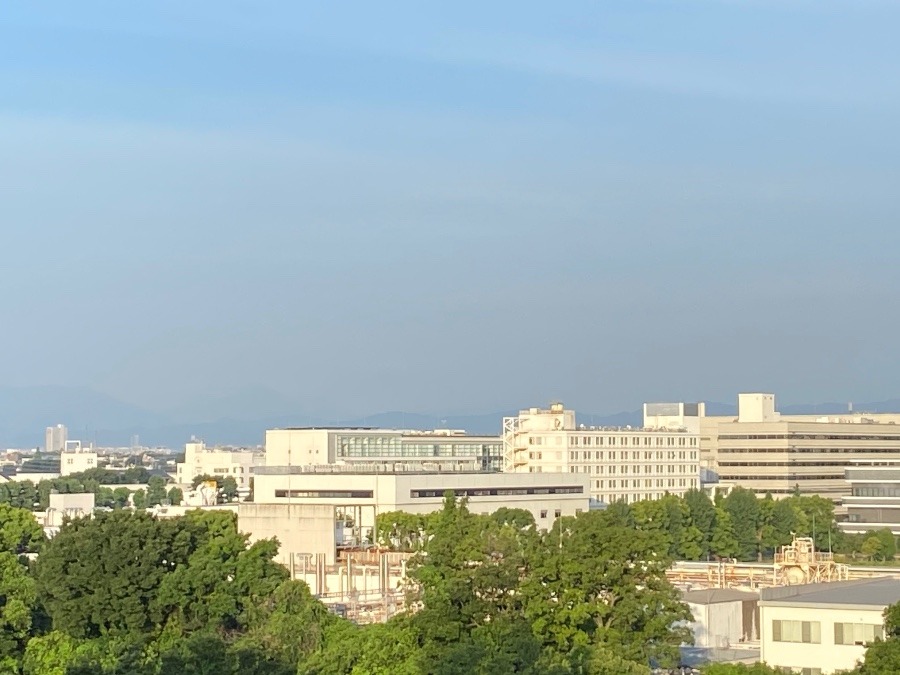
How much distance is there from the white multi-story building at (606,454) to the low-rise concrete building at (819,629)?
81.3 meters

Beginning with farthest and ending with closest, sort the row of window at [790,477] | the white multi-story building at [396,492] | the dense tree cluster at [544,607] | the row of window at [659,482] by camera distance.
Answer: the row of window at [790,477], the row of window at [659,482], the white multi-story building at [396,492], the dense tree cluster at [544,607]

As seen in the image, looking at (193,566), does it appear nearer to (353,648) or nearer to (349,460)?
(353,648)

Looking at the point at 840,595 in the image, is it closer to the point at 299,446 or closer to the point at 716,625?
the point at 716,625

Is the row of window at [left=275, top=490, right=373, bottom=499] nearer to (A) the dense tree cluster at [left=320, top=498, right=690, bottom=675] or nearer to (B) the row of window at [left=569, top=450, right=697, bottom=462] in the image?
(B) the row of window at [left=569, top=450, right=697, bottom=462]

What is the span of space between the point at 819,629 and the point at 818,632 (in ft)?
0.26

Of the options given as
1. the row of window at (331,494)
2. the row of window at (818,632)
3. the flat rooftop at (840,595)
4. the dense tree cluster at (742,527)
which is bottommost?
the row of window at (818,632)

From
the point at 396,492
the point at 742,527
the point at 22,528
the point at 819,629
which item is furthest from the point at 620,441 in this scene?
the point at 819,629

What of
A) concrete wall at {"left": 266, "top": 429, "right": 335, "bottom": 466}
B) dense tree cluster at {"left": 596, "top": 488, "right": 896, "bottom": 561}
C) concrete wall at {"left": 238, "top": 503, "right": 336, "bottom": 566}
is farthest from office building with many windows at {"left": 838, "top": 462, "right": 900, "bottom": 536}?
concrete wall at {"left": 238, "top": 503, "right": 336, "bottom": 566}

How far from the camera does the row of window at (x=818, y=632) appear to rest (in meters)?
41.9

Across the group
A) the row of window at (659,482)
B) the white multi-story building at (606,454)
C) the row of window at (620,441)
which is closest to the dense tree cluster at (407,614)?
the white multi-story building at (606,454)

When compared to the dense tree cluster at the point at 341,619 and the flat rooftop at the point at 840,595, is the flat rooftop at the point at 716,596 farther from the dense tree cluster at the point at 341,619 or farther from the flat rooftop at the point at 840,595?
the dense tree cluster at the point at 341,619

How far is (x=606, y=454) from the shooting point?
433 ft

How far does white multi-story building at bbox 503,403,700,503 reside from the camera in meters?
129

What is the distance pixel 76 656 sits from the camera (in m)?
43.3
